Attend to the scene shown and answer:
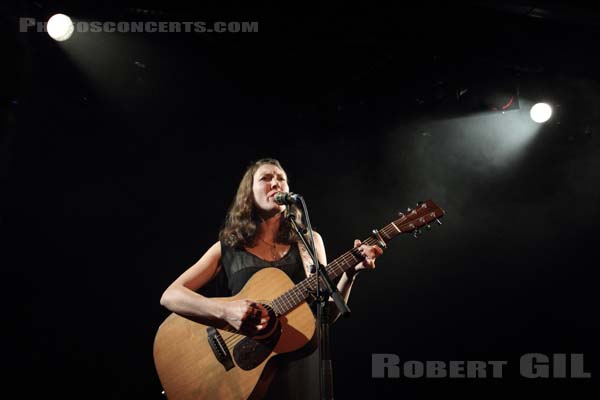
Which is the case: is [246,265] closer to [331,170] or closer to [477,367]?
[331,170]

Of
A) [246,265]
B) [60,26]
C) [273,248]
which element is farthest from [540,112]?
[60,26]

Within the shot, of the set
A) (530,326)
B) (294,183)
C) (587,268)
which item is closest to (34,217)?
(294,183)

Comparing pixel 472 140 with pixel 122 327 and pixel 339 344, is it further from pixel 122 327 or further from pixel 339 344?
pixel 122 327

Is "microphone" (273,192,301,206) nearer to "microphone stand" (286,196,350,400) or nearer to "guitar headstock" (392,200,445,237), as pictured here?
"microphone stand" (286,196,350,400)

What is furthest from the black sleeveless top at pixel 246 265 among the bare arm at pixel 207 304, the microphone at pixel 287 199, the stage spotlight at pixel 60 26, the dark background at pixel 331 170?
the stage spotlight at pixel 60 26

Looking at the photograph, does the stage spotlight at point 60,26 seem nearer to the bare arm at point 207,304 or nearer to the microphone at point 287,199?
the bare arm at point 207,304

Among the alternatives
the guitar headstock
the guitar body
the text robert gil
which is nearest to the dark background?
the text robert gil

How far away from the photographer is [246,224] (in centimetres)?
304

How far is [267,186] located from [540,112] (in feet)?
12.8

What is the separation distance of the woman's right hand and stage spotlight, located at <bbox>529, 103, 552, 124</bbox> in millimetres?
4434

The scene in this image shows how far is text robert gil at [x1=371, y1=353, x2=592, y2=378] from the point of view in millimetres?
4055

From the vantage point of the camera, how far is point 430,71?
14.8 ft

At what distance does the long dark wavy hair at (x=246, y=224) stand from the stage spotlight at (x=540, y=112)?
A: 12.0 feet

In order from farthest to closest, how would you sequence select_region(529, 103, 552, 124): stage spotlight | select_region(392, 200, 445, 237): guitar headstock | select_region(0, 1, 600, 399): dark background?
select_region(529, 103, 552, 124): stage spotlight, select_region(0, 1, 600, 399): dark background, select_region(392, 200, 445, 237): guitar headstock
